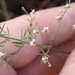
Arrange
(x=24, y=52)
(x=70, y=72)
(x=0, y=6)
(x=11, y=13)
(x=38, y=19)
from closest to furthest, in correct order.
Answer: (x=70, y=72) < (x=24, y=52) < (x=38, y=19) < (x=0, y=6) < (x=11, y=13)

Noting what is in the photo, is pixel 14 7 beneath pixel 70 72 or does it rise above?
above

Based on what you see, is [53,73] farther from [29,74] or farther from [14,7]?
[14,7]

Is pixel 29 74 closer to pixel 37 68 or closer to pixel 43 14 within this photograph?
pixel 37 68

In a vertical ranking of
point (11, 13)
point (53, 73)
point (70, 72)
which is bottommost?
point (53, 73)

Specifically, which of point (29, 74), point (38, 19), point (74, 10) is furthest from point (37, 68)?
point (74, 10)

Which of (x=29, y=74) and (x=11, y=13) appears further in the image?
(x=11, y=13)

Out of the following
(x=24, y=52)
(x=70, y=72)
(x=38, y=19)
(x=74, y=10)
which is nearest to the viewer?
(x=70, y=72)

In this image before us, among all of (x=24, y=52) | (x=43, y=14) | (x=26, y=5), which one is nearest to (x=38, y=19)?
(x=43, y=14)
